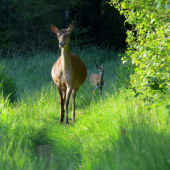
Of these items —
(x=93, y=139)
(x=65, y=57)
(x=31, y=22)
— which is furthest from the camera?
(x=31, y=22)

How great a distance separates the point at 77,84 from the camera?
6465mm

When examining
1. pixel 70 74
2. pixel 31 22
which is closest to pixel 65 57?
pixel 70 74

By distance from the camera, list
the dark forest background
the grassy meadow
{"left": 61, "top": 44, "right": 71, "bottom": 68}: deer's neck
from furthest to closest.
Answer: the dark forest background < {"left": 61, "top": 44, "right": 71, "bottom": 68}: deer's neck < the grassy meadow

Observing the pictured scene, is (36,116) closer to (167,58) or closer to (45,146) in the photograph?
(45,146)

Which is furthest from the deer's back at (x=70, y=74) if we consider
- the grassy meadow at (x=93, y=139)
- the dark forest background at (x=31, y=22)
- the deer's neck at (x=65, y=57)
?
the dark forest background at (x=31, y=22)

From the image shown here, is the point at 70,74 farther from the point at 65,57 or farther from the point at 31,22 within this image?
the point at 31,22

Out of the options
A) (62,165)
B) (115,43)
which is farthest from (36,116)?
(115,43)

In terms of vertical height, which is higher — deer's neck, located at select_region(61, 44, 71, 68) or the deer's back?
deer's neck, located at select_region(61, 44, 71, 68)

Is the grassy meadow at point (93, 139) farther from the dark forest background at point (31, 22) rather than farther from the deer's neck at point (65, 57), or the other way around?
the dark forest background at point (31, 22)

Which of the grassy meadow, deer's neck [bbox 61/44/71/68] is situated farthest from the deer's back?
the grassy meadow

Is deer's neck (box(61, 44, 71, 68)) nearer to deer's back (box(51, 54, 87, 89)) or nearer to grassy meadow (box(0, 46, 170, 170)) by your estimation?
deer's back (box(51, 54, 87, 89))

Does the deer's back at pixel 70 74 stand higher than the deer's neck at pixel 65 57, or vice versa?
the deer's neck at pixel 65 57

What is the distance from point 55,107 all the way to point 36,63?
899 cm

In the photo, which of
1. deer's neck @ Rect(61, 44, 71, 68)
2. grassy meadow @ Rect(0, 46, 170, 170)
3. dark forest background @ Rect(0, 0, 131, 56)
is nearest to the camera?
grassy meadow @ Rect(0, 46, 170, 170)
